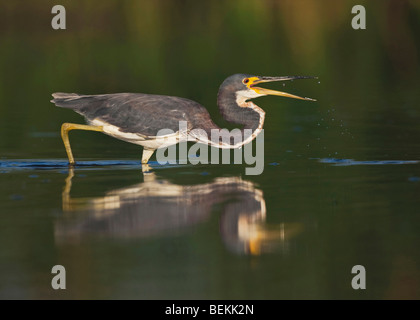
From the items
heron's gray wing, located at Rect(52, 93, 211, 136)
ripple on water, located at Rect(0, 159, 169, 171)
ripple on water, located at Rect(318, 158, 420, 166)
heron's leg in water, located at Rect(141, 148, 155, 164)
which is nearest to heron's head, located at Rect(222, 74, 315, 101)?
heron's gray wing, located at Rect(52, 93, 211, 136)

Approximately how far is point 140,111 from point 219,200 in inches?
119

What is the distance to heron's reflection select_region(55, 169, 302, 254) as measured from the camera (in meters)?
8.62

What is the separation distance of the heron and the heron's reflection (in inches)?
57.9

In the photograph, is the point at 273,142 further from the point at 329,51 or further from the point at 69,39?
the point at 69,39

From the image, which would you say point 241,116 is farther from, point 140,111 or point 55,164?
point 55,164

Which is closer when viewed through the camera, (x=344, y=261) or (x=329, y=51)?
(x=344, y=261)

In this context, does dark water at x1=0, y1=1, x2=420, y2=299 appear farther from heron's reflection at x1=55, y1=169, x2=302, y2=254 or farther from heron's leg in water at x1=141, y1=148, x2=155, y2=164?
heron's leg in water at x1=141, y1=148, x2=155, y2=164

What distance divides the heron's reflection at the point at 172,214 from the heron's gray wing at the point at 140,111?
1.49 meters

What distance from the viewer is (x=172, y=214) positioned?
31.0 feet

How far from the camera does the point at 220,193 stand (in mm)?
10648

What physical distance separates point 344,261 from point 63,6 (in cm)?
2656

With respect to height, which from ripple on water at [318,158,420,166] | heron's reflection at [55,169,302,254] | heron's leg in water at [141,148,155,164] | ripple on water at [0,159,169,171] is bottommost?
heron's reflection at [55,169,302,254]
